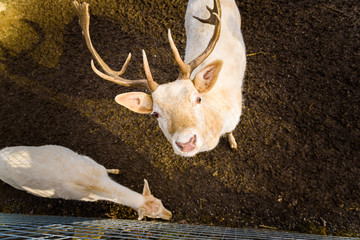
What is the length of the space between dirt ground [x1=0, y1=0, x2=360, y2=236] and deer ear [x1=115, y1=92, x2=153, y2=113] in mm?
1753

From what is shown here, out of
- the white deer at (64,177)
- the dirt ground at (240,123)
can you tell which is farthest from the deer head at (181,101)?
the dirt ground at (240,123)

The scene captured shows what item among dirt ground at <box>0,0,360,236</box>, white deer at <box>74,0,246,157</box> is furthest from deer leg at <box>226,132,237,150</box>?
white deer at <box>74,0,246,157</box>

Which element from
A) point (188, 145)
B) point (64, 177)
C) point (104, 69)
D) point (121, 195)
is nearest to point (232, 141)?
point (188, 145)

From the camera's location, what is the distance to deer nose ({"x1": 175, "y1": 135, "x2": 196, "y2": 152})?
2.02 metres

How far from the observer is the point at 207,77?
240 centimetres

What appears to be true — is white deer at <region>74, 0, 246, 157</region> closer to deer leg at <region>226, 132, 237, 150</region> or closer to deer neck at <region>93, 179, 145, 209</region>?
deer leg at <region>226, 132, 237, 150</region>

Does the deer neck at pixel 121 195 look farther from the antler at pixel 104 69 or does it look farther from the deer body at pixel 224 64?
the antler at pixel 104 69

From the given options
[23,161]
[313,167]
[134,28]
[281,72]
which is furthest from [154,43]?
[313,167]

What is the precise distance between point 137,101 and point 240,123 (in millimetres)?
2175

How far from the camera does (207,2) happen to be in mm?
3203

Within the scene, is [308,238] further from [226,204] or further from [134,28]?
[134,28]

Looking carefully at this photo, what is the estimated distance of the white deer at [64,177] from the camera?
9.72ft

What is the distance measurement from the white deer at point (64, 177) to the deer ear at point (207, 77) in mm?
1565

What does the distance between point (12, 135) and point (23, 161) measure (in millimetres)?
2183
